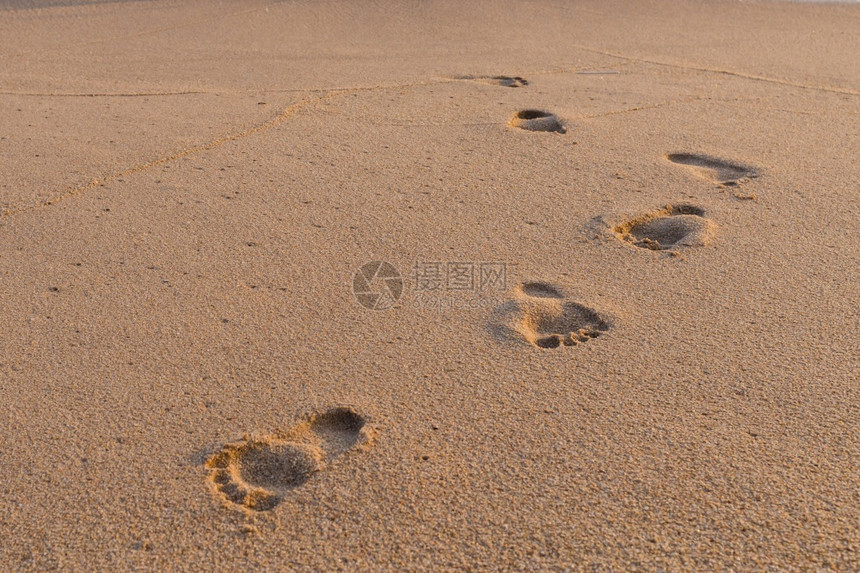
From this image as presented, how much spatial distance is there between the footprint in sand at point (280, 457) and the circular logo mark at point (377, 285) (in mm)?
481

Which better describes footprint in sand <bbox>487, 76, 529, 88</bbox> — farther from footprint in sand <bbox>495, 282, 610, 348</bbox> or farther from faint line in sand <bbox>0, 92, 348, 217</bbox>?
footprint in sand <bbox>495, 282, 610, 348</bbox>

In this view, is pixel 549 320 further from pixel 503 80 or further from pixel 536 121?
pixel 503 80

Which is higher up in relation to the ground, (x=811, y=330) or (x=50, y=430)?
(x=811, y=330)

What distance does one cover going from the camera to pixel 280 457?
170 cm

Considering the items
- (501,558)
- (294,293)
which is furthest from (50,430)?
(501,558)

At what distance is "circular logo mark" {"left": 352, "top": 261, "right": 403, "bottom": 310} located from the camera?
7.39ft

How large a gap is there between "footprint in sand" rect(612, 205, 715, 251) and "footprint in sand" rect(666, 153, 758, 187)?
31 cm

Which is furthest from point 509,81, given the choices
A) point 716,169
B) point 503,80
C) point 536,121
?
point 716,169

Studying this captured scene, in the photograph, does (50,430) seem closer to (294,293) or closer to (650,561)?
(294,293)

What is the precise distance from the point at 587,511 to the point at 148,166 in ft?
6.94

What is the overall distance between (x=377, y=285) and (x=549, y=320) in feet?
1.56

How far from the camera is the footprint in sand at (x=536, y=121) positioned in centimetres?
348

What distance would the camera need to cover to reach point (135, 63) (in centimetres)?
448

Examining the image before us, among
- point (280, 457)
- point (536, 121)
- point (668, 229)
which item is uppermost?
point (536, 121)
